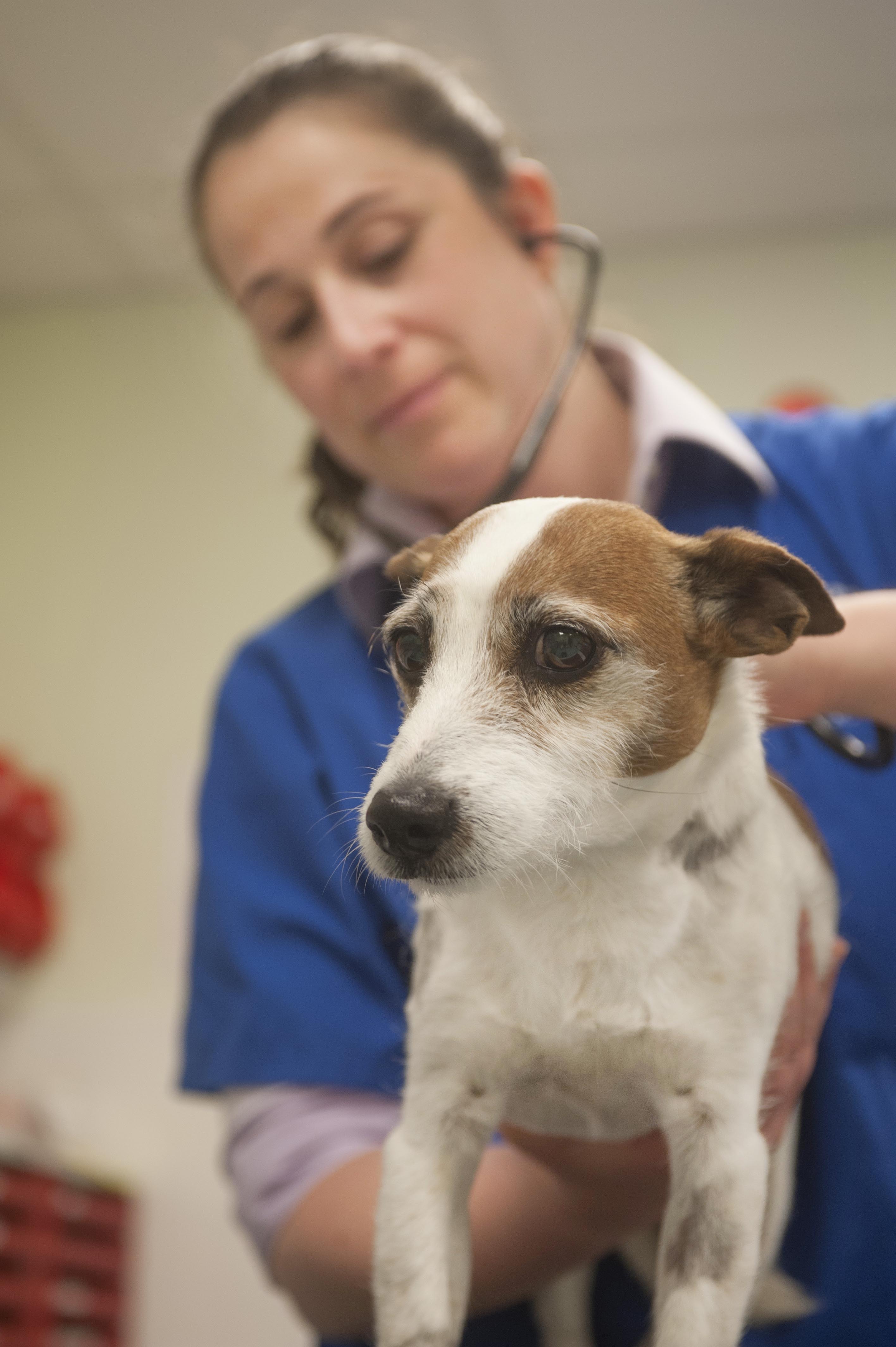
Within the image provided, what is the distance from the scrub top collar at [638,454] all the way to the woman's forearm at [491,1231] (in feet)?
1.49

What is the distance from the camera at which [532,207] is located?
3.19 ft

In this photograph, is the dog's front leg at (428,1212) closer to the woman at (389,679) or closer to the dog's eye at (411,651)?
the woman at (389,679)

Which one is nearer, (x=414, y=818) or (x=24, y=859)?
(x=414, y=818)

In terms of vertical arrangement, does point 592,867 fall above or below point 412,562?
below

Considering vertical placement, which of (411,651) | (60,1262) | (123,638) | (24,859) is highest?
(411,651)

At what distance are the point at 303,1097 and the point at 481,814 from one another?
69cm

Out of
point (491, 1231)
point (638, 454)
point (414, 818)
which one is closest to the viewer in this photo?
point (414, 818)

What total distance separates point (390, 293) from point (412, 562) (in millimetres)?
430

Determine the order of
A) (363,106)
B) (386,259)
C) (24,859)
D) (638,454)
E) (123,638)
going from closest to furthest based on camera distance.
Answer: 1. (638,454)
2. (386,259)
3. (363,106)
4. (24,859)
5. (123,638)

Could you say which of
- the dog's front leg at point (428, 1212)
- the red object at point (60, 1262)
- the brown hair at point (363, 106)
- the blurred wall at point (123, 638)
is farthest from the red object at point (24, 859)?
the dog's front leg at point (428, 1212)

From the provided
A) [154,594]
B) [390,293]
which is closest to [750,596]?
[390,293]

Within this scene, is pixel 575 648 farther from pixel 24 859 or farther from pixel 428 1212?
pixel 24 859

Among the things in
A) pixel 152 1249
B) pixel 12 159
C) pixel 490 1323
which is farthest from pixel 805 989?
Result: pixel 152 1249

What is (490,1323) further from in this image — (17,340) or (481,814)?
(17,340)
